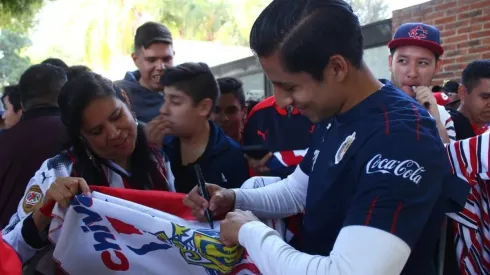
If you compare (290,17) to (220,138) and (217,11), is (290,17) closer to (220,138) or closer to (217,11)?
(220,138)

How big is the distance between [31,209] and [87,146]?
38cm

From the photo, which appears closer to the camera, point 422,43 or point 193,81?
point 422,43

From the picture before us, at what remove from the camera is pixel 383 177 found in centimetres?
134

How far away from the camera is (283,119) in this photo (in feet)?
10.3

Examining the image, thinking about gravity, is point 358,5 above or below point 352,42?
above

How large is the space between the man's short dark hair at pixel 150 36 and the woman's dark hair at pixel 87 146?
162cm

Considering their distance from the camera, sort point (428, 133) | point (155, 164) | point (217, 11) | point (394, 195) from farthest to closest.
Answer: point (217, 11)
point (155, 164)
point (428, 133)
point (394, 195)

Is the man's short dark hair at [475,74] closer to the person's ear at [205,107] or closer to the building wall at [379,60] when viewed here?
the person's ear at [205,107]

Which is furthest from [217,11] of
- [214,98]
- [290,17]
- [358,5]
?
[290,17]

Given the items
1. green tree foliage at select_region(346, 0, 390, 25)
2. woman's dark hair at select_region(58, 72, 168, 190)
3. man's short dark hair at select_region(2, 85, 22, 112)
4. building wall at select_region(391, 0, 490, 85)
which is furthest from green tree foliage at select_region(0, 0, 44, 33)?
green tree foliage at select_region(346, 0, 390, 25)

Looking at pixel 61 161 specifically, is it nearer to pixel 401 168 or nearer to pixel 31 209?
pixel 31 209

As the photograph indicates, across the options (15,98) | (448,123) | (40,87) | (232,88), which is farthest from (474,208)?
(15,98)

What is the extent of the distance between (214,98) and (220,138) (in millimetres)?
327

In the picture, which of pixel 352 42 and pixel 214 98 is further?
pixel 214 98
